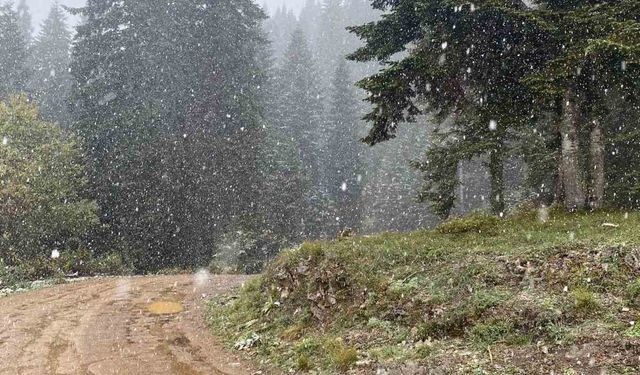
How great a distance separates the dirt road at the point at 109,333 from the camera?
10203 mm

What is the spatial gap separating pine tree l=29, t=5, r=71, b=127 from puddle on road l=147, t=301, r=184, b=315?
32.1m

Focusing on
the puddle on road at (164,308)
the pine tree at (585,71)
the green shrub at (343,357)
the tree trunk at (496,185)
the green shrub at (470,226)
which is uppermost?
the pine tree at (585,71)

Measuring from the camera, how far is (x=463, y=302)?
921 cm

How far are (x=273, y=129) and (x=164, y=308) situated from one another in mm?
31733

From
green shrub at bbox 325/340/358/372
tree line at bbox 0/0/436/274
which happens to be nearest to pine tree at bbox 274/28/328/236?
tree line at bbox 0/0/436/274

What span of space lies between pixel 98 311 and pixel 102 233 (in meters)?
17.5

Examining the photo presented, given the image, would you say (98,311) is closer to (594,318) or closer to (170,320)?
(170,320)

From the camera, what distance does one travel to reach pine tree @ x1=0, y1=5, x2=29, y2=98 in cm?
4541

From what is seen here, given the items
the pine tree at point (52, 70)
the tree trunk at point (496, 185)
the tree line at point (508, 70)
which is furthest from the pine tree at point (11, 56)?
the tree trunk at point (496, 185)

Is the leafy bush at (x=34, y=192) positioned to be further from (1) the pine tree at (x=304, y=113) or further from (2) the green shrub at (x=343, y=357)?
(1) the pine tree at (x=304, y=113)

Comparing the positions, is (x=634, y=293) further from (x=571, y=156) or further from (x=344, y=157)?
(x=344, y=157)

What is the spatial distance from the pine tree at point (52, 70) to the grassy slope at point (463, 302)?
38.1m

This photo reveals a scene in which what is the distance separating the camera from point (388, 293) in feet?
34.7

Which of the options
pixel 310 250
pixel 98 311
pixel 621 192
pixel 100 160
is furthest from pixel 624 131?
pixel 100 160
